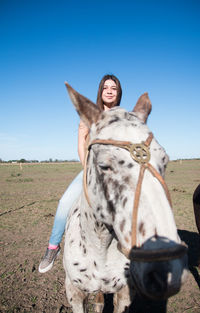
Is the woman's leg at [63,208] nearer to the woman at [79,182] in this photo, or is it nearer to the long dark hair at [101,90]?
the woman at [79,182]

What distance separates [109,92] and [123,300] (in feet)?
10.6

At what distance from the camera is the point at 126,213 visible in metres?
1.43

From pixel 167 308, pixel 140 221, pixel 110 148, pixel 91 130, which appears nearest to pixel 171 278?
pixel 140 221

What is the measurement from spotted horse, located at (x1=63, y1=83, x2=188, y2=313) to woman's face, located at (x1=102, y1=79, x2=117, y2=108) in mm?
924

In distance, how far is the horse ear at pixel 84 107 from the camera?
1.90 meters

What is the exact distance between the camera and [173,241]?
49.1 inches

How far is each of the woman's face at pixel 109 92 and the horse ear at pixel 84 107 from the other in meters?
1.46

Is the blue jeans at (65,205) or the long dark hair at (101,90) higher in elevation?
the long dark hair at (101,90)

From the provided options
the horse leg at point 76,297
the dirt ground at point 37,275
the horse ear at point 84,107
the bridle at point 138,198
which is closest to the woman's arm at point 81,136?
the horse ear at point 84,107

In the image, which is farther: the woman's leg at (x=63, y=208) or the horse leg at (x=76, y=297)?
the woman's leg at (x=63, y=208)

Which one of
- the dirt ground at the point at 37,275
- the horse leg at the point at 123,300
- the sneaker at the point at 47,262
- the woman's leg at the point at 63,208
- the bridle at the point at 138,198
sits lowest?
the dirt ground at the point at 37,275

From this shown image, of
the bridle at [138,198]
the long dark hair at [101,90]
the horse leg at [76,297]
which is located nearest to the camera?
the bridle at [138,198]

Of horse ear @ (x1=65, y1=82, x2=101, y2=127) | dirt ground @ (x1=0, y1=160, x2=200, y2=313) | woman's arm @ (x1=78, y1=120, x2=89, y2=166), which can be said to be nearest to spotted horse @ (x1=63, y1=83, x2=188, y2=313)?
horse ear @ (x1=65, y1=82, x2=101, y2=127)

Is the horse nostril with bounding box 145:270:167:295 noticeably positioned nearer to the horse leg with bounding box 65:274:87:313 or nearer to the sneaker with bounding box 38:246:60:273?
the horse leg with bounding box 65:274:87:313
